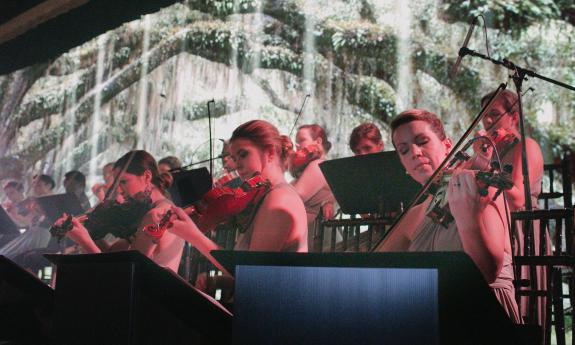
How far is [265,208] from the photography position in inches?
119

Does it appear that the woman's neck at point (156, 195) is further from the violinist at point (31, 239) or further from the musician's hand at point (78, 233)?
the violinist at point (31, 239)

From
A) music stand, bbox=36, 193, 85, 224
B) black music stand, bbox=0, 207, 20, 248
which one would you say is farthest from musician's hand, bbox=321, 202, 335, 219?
black music stand, bbox=0, 207, 20, 248

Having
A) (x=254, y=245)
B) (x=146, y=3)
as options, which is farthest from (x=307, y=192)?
(x=146, y=3)

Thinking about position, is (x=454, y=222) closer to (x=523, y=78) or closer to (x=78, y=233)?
(x=523, y=78)

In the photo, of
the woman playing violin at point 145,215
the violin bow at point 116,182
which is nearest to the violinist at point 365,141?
the woman playing violin at point 145,215

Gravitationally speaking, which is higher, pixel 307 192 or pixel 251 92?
pixel 251 92

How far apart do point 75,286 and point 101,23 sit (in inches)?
119

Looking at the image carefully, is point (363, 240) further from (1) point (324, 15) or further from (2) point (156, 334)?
(1) point (324, 15)

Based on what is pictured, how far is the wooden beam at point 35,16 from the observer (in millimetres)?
4145

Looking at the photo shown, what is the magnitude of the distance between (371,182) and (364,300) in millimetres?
1678

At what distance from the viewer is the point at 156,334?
5.26 ft

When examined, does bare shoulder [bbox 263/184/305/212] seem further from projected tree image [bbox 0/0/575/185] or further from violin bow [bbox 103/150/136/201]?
projected tree image [bbox 0/0/575/185]

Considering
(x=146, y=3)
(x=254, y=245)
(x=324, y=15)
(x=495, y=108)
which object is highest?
(x=324, y=15)

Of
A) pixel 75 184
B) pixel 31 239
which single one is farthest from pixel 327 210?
pixel 31 239
